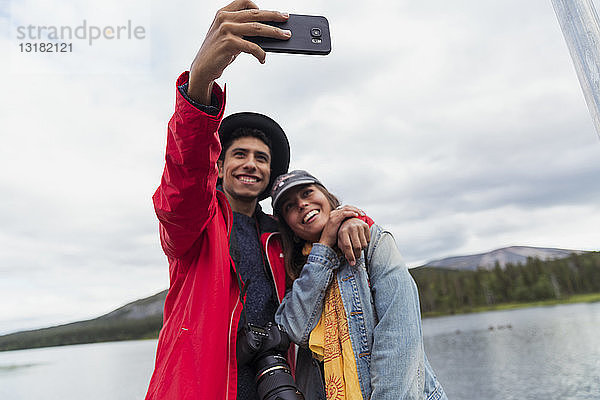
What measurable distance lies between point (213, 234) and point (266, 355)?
2.15 ft

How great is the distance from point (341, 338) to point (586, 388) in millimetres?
20352

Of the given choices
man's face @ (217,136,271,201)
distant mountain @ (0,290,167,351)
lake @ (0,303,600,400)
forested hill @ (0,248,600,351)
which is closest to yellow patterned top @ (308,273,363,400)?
man's face @ (217,136,271,201)

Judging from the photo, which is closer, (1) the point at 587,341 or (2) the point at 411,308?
(2) the point at 411,308

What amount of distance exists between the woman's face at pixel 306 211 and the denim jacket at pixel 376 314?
26 centimetres

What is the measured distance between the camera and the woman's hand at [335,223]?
2125mm

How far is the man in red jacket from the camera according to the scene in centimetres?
157

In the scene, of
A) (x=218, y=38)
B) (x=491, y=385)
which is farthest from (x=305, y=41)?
(x=491, y=385)

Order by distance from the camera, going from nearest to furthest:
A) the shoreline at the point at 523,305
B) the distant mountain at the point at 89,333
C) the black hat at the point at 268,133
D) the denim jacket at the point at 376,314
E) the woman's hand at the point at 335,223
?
the denim jacket at the point at 376,314 < the woman's hand at the point at 335,223 < the black hat at the point at 268,133 < the shoreline at the point at 523,305 < the distant mountain at the point at 89,333

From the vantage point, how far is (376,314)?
78.5 inches

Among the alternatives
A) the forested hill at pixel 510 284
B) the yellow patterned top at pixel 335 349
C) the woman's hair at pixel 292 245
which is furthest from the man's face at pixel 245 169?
the forested hill at pixel 510 284

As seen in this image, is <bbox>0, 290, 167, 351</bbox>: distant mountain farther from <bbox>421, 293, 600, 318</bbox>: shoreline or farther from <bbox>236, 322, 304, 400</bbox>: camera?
<bbox>236, 322, 304, 400</bbox>: camera

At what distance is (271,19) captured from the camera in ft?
5.20

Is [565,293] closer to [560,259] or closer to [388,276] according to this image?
[560,259]

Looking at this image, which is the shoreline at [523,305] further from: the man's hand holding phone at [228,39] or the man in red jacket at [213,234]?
the man's hand holding phone at [228,39]
